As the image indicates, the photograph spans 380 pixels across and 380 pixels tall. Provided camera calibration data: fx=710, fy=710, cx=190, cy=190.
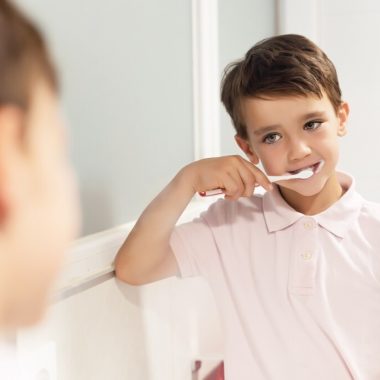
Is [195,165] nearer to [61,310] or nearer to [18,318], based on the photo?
[61,310]

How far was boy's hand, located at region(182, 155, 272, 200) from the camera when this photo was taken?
93 centimetres

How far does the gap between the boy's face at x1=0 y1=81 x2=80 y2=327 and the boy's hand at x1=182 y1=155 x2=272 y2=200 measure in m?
0.66

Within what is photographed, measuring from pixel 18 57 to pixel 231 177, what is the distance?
0.69 metres

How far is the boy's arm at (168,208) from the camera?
2.98 feet

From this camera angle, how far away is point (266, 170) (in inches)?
38.4

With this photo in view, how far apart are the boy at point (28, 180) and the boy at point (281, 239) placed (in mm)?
642

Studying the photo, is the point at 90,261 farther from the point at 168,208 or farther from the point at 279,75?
the point at 279,75

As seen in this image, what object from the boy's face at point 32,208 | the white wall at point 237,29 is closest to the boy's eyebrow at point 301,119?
the white wall at point 237,29

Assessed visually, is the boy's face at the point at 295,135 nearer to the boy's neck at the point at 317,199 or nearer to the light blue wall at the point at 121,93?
the boy's neck at the point at 317,199

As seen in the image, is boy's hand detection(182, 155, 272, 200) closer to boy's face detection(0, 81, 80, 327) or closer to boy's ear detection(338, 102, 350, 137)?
boy's ear detection(338, 102, 350, 137)

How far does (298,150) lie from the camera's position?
92 centimetres

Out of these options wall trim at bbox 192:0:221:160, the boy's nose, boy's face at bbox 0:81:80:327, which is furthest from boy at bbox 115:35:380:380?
boy's face at bbox 0:81:80:327

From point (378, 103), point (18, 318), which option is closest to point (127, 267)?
point (18, 318)

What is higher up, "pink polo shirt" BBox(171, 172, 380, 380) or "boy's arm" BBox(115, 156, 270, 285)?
"boy's arm" BBox(115, 156, 270, 285)
